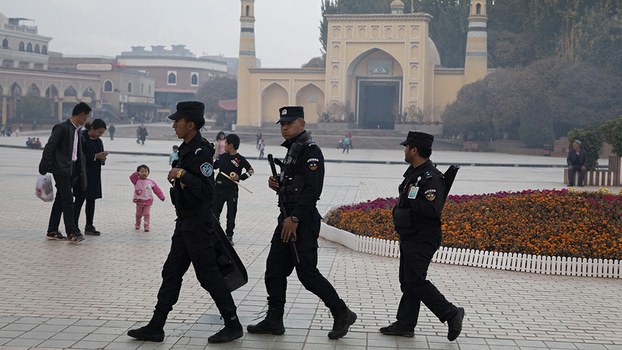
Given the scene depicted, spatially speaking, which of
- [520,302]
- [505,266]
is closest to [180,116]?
[520,302]

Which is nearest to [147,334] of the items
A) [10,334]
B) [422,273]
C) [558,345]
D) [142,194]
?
[10,334]

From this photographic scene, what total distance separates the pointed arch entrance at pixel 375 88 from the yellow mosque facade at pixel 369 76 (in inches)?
2.8

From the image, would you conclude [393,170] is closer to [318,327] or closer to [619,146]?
[619,146]

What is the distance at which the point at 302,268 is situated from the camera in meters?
6.33

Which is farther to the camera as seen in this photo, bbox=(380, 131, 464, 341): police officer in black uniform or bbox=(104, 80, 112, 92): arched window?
bbox=(104, 80, 112, 92): arched window

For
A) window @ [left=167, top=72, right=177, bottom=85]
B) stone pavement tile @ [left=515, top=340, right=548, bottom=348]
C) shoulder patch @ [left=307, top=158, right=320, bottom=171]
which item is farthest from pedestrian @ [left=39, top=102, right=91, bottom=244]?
window @ [left=167, top=72, right=177, bottom=85]

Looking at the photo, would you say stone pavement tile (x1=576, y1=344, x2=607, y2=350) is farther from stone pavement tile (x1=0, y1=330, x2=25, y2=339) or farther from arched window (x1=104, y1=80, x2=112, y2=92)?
arched window (x1=104, y1=80, x2=112, y2=92)

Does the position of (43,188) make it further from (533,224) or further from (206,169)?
(533,224)

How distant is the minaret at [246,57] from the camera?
62.3m

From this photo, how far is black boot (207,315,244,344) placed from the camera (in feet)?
20.0

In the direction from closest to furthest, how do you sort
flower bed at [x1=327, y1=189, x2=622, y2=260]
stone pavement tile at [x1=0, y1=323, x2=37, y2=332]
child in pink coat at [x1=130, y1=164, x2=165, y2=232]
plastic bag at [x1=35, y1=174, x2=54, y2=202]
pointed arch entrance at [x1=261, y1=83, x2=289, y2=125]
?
stone pavement tile at [x1=0, y1=323, x2=37, y2=332], flower bed at [x1=327, y1=189, x2=622, y2=260], plastic bag at [x1=35, y1=174, x2=54, y2=202], child in pink coat at [x1=130, y1=164, x2=165, y2=232], pointed arch entrance at [x1=261, y1=83, x2=289, y2=125]

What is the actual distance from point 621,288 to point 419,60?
50550 mm

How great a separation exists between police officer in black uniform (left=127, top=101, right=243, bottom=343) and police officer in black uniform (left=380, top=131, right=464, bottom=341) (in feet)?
4.26

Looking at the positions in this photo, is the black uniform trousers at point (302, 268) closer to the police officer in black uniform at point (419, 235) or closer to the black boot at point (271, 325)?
the black boot at point (271, 325)
